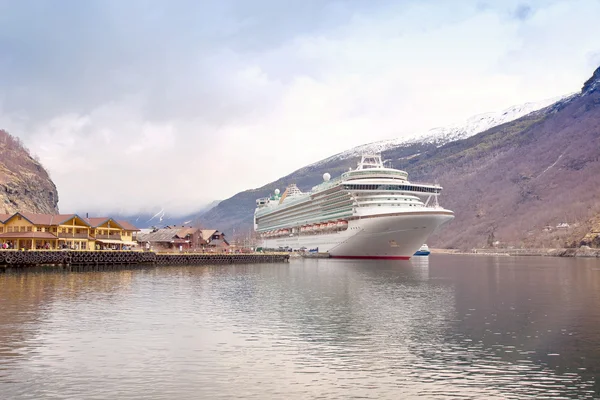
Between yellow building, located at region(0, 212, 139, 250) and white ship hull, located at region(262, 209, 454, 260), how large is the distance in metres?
A: 46.0

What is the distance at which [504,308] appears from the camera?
38.0 metres

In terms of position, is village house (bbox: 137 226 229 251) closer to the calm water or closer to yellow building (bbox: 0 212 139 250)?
yellow building (bbox: 0 212 139 250)

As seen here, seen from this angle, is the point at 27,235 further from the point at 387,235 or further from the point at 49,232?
the point at 387,235

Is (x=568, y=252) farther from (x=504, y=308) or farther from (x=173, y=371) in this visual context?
(x=173, y=371)

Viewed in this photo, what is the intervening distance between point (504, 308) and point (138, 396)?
27.4 meters

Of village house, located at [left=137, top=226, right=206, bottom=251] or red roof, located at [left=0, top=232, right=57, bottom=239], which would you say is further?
village house, located at [left=137, top=226, right=206, bottom=251]

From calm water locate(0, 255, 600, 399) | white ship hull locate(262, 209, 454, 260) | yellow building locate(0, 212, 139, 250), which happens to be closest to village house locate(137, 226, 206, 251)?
A: yellow building locate(0, 212, 139, 250)

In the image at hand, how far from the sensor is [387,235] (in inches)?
4274

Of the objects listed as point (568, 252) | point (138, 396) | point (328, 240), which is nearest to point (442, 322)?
point (138, 396)

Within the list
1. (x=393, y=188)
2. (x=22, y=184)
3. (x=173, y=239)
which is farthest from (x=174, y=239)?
(x=22, y=184)

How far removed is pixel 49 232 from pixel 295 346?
77259mm

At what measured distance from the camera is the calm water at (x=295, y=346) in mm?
19219

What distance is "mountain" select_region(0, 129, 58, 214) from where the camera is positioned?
144m

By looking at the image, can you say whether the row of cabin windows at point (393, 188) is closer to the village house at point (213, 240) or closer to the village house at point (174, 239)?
the village house at point (174, 239)
